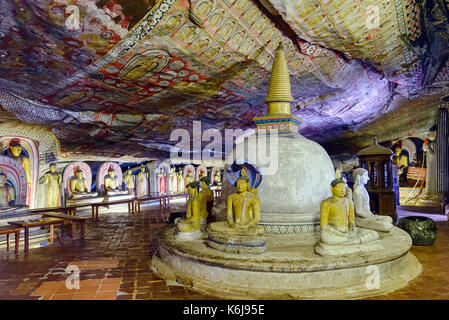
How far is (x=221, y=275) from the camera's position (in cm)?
468

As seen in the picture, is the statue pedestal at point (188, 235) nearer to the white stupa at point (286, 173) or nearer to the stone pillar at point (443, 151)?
the white stupa at point (286, 173)

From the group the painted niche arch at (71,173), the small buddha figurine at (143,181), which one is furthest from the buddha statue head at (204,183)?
the small buddha figurine at (143,181)

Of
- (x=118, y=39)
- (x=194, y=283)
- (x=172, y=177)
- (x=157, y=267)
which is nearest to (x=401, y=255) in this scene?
(x=194, y=283)

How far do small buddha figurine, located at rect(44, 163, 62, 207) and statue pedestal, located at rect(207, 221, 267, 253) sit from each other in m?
8.50

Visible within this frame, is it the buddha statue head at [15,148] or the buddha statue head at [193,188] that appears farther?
the buddha statue head at [15,148]

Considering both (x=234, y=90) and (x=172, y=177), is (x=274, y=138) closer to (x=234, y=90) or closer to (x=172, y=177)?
(x=234, y=90)

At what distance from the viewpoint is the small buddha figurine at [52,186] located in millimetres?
11328

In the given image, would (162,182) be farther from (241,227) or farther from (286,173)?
(241,227)

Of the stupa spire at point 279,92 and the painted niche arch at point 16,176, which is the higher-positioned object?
the stupa spire at point 279,92

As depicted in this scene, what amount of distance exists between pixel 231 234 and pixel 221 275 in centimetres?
76

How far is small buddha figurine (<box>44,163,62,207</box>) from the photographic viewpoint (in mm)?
11328

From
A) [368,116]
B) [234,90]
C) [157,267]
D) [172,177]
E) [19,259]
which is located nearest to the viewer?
[157,267]

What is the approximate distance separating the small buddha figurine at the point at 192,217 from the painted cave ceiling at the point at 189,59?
3.78 metres

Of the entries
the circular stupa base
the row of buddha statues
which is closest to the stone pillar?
the row of buddha statues
